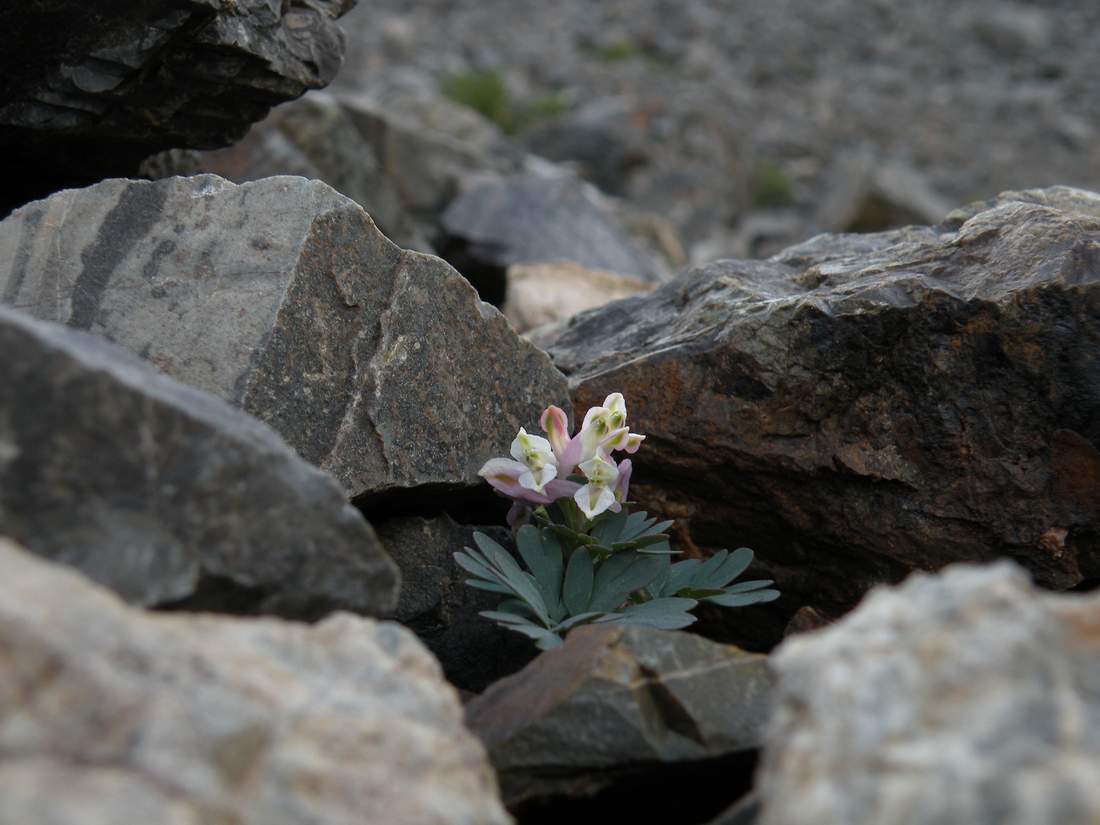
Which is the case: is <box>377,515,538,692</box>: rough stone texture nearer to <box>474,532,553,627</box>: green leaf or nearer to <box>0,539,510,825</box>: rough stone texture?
<box>474,532,553,627</box>: green leaf

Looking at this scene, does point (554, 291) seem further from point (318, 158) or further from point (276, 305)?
point (276, 305)

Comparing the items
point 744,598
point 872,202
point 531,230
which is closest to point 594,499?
point 744,598

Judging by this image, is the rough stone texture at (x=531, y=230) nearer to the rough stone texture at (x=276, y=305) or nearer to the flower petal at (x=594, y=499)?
the rough stone texture at (x=276, y=305)

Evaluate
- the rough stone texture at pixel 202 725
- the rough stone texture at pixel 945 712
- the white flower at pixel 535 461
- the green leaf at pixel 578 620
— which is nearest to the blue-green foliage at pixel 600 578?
the green leaf at pixel 578 620

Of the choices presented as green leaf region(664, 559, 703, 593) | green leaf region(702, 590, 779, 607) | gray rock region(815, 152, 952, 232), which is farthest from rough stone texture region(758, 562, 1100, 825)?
gray rock region(815, 152, 952, 232)

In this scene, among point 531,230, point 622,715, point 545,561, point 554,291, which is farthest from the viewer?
point 531,230

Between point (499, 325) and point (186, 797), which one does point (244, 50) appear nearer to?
point (499, 325)

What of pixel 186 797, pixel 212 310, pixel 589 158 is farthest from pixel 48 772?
pixel 589 158
